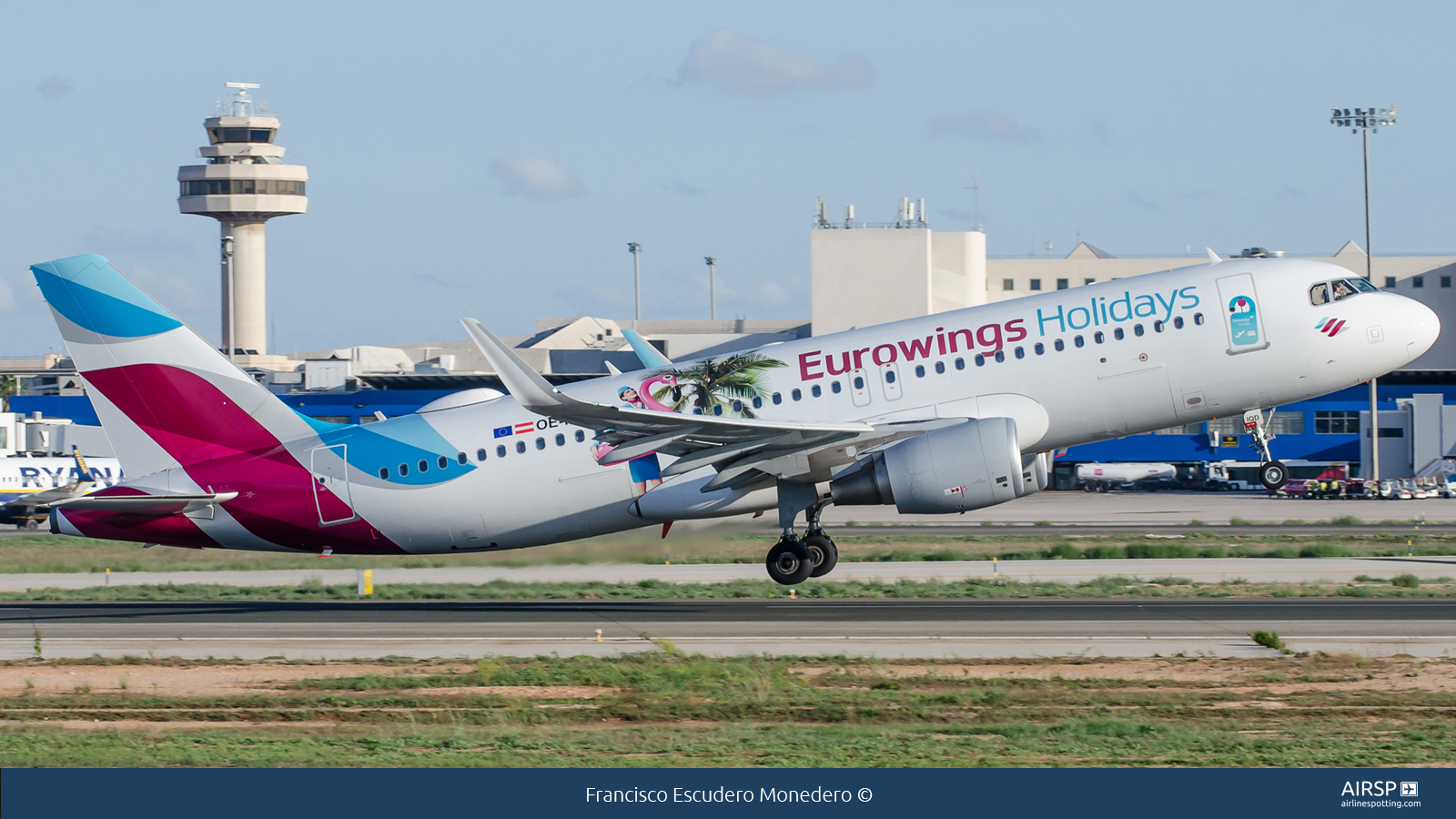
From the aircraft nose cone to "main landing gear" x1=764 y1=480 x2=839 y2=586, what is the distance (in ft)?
36.8

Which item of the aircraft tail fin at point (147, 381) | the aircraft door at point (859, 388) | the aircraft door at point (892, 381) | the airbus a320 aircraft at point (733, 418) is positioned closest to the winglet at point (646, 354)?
the airbus a320 aircraft at point (733, 418)

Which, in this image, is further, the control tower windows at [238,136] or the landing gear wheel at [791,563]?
the control tower windows at [238,136]

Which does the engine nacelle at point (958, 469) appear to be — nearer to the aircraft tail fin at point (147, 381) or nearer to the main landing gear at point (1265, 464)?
the main landing gear at point (1265, 464)

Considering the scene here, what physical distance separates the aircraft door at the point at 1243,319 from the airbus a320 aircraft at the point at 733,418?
0.04 meters

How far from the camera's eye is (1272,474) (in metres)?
27.7

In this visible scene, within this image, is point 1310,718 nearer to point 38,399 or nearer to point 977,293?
point 977,293

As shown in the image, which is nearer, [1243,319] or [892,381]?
[1243,319]

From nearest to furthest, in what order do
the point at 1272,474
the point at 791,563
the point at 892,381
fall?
the point at 892,381, the point at 1272,474, the point at 791,563

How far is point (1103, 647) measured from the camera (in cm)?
2311

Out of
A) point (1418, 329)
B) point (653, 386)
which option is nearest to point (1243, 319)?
point (1418, 329)

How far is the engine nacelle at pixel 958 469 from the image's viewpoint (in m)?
25.7

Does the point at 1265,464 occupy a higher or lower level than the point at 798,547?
higher

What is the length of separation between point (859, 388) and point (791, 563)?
3766 mm

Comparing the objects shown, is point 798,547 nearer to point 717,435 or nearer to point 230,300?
point 717,435
